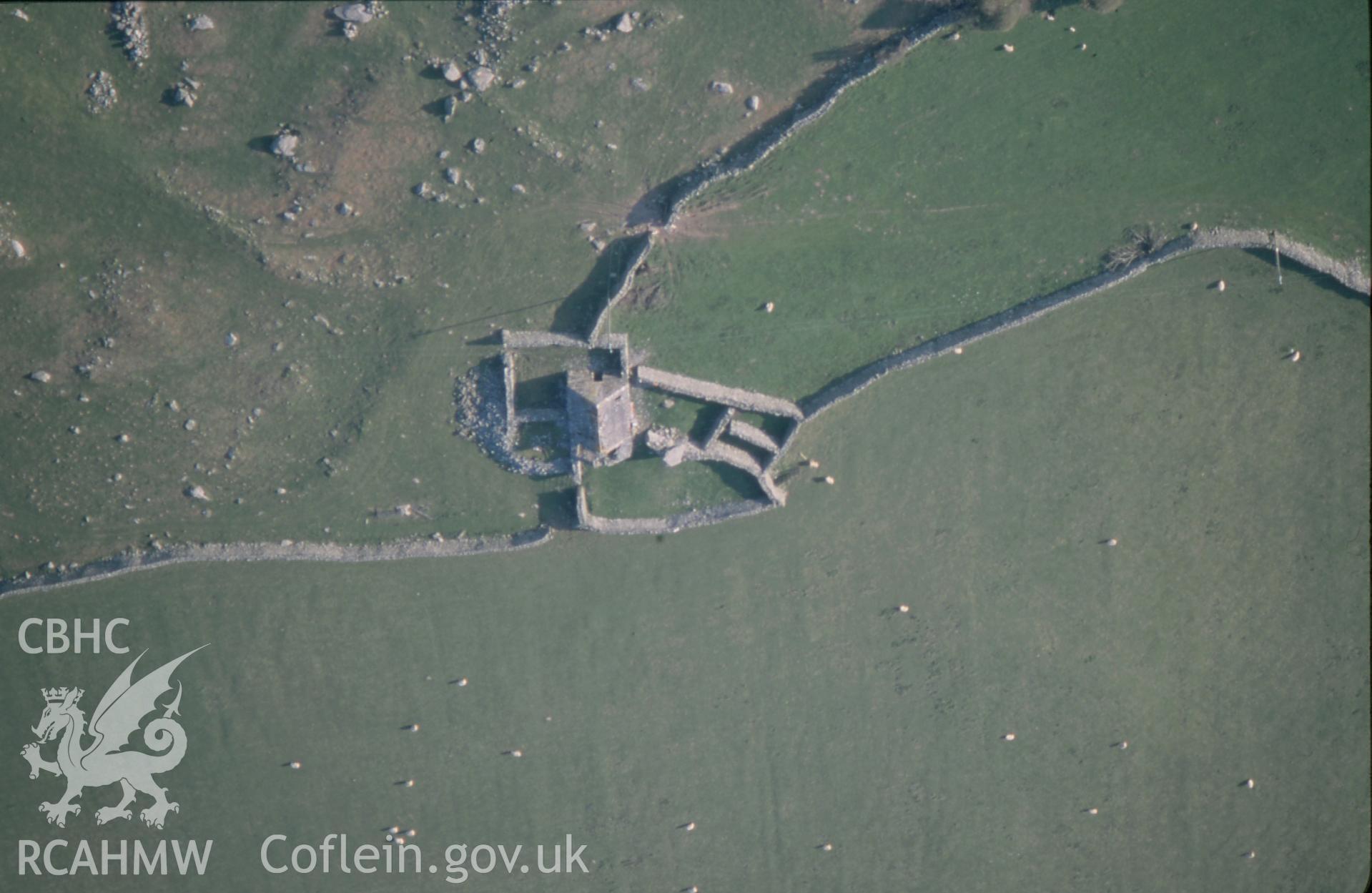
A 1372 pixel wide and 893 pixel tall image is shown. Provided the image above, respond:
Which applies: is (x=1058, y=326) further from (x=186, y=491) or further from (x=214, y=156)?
(x=186, y=491)

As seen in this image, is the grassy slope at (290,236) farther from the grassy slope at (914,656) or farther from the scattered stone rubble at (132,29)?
the grassy slope at (914,656)

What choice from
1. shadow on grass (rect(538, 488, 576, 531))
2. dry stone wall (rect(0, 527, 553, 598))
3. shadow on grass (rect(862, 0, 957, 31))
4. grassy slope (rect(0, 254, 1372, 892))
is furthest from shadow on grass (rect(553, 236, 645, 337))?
shadow on grass (rect(862, 0, 957, 31))

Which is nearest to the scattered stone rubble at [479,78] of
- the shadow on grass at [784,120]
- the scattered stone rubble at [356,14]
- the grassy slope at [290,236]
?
the grassy slope at [290,236]

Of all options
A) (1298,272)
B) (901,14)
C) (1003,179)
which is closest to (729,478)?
(1003,179)


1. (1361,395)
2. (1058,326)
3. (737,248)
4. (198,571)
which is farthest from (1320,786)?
(198,571)

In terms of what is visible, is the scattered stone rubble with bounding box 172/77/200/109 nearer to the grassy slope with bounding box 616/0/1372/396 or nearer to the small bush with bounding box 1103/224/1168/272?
the grassy slope with bounding box 616/0/1372/396

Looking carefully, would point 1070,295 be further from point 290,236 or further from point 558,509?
point 290,236
